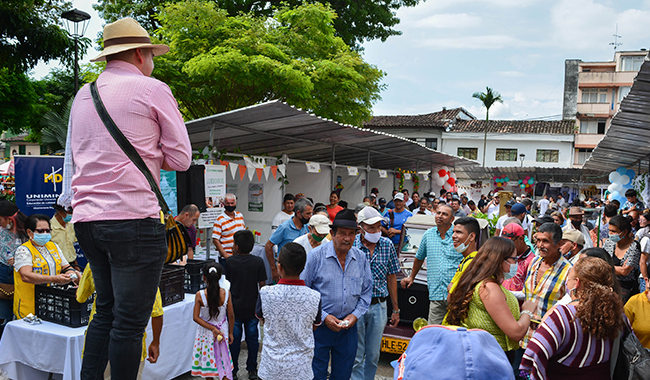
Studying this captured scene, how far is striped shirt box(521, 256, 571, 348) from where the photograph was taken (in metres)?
4.30

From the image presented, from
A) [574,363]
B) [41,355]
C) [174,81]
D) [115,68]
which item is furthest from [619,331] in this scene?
[174,81]

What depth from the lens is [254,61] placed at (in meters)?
15.3

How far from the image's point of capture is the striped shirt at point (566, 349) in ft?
9.37

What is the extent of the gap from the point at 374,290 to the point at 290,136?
6.88m

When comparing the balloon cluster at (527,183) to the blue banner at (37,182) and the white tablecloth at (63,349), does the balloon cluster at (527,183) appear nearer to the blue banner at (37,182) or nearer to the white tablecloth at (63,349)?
the blue banner at (37,182)

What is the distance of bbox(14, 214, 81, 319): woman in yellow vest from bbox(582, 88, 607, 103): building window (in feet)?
188

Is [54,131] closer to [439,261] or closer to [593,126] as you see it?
[439,261]

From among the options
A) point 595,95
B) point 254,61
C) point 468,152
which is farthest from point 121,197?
point 595,95

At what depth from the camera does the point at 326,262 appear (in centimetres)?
428

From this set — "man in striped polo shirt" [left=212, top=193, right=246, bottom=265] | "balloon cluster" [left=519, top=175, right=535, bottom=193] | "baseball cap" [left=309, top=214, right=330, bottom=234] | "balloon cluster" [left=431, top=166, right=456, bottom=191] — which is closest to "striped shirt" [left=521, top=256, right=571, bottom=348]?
"baseball cap" [left=309, top=214, right=330, bottom=234]

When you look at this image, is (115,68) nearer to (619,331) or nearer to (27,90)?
(619,331)

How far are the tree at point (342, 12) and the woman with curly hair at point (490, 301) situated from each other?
19640mm

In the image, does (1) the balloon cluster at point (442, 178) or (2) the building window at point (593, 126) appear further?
(2) the building window at point (593, 126)

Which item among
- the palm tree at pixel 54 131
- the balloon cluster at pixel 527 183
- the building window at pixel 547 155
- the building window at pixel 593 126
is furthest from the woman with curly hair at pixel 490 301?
the building window at pixel 593 126
